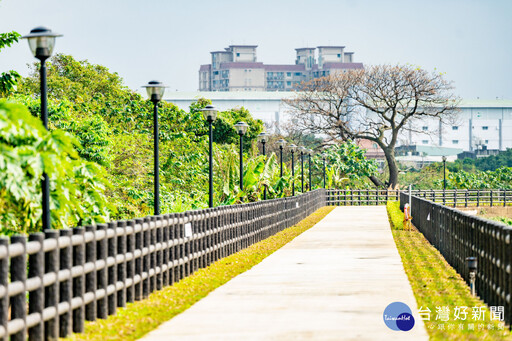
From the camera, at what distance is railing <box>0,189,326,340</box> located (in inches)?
335

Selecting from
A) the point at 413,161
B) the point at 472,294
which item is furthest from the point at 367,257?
the point at 413,161

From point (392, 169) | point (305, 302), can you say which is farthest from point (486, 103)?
point (305, 302)

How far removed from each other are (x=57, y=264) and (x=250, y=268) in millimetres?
8258

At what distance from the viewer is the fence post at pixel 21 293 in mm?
8383

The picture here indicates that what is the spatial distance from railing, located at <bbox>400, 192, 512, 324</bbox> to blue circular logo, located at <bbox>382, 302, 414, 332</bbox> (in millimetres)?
1101

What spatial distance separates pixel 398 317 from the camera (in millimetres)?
10500

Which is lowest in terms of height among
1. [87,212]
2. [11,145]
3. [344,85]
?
[87,212]

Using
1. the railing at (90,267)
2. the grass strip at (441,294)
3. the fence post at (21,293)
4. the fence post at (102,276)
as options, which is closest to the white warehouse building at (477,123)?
the grass strip at (441,294)

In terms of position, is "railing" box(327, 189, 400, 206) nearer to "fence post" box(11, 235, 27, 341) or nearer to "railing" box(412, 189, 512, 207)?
"railing" box(412, 189, 512, 207)

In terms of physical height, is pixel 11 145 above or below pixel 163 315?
above

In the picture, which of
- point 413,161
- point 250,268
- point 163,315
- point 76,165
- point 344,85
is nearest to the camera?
point 163,315

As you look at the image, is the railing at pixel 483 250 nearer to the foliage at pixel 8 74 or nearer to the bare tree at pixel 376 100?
the foliage at pixel 8 74

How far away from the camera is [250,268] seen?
57.0 feet

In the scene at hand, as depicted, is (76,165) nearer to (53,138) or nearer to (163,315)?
(53,138)
